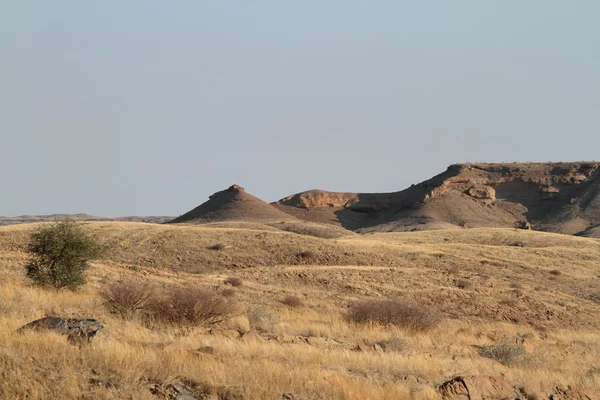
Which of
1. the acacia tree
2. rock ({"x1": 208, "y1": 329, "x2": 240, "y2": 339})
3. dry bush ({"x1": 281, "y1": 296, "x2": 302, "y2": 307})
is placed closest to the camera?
rock ({"x1": 208, "y1": 329, "x2": 240, "y2": 339})

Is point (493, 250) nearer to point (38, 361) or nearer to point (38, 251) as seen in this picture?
point (38, 251)

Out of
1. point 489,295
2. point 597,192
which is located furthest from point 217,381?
point 597,192

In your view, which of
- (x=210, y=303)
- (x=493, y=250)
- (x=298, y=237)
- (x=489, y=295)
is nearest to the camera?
(x=210, y=303)

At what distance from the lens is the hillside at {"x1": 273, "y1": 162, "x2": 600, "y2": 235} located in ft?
351

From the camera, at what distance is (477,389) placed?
8617 millimetres

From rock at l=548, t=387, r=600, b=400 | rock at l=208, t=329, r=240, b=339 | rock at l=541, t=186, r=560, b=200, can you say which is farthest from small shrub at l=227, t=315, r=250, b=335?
rock at l=541, t=186, r=560, b=200

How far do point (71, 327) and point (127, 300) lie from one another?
4.55 m

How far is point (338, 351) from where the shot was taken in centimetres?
1090

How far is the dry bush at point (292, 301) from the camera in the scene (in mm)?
22406

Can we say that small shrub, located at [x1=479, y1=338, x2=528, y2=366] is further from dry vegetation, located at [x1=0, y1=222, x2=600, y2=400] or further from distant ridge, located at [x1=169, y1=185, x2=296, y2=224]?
distant ridge, located at [x1=169, y1=185, x2=296, y2=224]

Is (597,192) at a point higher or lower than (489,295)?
higher

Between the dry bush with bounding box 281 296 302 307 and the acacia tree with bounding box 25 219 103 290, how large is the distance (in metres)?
6.45

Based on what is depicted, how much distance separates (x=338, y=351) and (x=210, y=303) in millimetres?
3441

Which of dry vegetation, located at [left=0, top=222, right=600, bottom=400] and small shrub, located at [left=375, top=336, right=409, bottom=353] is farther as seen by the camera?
small shrub, located at [left=375, top=336, right=409, bottom=353]
